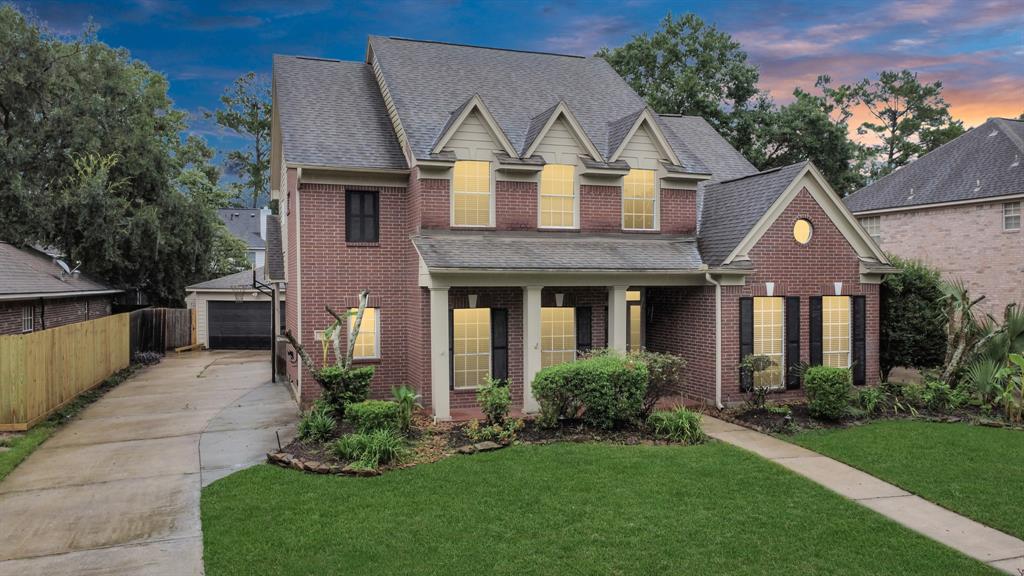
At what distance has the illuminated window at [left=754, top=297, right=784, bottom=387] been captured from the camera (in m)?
15.7

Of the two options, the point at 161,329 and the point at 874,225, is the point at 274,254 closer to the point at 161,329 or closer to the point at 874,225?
the point at 161,329

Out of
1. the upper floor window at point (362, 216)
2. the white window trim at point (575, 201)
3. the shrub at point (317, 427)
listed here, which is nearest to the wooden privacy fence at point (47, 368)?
the shrub at point (317, 427)

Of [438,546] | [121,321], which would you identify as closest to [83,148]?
[121,321]

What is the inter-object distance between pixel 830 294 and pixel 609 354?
648cm

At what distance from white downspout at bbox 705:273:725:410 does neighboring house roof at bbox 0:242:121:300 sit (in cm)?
1655

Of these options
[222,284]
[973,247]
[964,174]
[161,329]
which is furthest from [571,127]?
[161,329]

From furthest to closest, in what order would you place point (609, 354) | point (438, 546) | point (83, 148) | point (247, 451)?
point (83, 148)
point (609, 354)
point (247, 451)
point (438, 546)

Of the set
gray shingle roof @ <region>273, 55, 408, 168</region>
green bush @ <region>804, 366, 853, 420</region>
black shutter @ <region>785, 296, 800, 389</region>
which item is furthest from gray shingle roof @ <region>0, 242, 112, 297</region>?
black shutter @ <region>785, 296, 800, 389</region>

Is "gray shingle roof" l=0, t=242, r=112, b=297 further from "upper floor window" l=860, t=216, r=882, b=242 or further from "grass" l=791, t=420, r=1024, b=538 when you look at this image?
"upper floor window" l=860, t=216, r=882, b=242

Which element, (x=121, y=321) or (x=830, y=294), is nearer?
(x=830, y=294)

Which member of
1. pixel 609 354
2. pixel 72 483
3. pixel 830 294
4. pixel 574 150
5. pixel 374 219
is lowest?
Answer: pixel 72 483

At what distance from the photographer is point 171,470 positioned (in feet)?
35.3

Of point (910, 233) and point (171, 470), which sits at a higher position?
point (910, 233)

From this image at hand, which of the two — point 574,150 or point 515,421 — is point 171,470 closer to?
point 515,421
